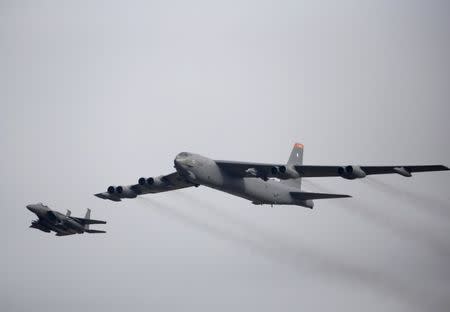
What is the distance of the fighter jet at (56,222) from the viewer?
60312 mm

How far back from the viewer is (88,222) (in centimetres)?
6122

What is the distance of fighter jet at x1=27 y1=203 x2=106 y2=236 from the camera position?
6031cm

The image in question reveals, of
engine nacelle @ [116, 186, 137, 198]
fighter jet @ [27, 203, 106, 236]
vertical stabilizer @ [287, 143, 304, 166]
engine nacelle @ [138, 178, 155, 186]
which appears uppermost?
vertical stabilizer @ [287, 143, 304, 166]

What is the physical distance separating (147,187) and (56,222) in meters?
8.76

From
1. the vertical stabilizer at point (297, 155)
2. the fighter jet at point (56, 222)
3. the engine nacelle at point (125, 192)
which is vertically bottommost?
the fighter jet at point (56, 222)

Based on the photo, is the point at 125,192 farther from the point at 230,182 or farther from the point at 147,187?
the point at 230,182

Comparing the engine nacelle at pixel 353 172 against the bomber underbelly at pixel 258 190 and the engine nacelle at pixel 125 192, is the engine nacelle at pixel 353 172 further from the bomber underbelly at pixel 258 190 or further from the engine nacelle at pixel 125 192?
the engine nacelle at pixel 125 192

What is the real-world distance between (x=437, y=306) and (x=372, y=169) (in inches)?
526

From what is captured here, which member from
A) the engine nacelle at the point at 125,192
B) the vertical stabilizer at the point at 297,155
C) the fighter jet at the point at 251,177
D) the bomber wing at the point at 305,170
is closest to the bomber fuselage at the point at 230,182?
the fighter jet at the point at 251,177

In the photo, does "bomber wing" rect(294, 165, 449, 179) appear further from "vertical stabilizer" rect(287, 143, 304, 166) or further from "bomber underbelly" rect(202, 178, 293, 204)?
"vertical stabilizer" rect(287, 143, 304, 166)

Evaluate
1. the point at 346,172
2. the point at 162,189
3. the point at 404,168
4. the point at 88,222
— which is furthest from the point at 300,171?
the point at 88,222

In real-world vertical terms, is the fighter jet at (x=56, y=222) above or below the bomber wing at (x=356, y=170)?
below

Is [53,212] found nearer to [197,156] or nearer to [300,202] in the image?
[197,156]

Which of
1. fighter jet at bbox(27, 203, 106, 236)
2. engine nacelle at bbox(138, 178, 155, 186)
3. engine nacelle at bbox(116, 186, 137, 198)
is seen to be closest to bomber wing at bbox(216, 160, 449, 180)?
engine nacelle at bbox(138, 178, 155, 186)
